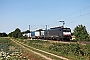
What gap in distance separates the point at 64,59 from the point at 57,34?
123 ft

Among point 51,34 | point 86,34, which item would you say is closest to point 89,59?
point 86,34

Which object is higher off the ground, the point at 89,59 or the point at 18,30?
the point at 18,30

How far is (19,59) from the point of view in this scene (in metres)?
15.9

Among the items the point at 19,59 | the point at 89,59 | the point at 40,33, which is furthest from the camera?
the point at 40,33

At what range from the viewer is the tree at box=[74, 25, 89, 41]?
168ft

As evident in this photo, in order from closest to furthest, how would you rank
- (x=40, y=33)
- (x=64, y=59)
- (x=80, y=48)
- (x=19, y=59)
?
(x=19, y=59)
(x=64, y=59)
(x=80, y=48)
(x=40, y=33)

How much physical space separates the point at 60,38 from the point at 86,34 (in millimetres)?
7278

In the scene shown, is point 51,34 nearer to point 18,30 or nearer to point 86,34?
point 86,34

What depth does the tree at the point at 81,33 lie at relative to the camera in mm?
51156

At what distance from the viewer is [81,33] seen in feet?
169

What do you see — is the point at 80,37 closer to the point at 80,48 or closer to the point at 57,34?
the point at 57,34

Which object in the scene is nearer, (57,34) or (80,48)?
(80,48)

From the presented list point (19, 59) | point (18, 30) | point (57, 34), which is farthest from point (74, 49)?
point (18, 30)

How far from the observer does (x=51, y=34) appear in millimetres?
61906
